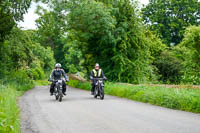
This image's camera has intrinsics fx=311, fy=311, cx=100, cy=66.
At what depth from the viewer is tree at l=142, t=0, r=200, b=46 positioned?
5267 cm

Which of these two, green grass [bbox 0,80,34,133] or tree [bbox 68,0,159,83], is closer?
green grass [bbox 0,80,34,133]

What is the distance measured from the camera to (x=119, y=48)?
88.0ft

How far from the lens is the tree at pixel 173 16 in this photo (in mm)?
52669

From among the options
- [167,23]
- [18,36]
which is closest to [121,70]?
[18,36]

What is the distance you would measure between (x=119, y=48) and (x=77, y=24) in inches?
165

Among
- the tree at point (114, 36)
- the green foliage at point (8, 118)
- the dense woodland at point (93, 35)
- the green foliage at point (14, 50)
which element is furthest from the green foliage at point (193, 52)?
the green foliage at point (8, 118)

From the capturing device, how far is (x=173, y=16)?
5375 centimetres

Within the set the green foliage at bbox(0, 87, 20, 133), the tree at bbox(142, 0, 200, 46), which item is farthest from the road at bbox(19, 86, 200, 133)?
the tree at bbox(142, 0, 200, 46)

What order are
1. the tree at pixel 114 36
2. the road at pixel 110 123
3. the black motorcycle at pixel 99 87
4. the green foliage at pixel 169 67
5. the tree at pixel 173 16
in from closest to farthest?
1. the road at pixel 110 123
2. the black motorcycle at pixel 99 87
3. the tree at pixel 114 36
4. the green foliage at pixel 169 67
5. the tree at pixel 173 16

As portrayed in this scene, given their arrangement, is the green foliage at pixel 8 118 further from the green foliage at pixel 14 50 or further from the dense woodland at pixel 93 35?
the green foliage at pixel 14 50

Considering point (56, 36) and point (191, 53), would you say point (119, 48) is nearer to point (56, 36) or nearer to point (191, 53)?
point (56, 36)

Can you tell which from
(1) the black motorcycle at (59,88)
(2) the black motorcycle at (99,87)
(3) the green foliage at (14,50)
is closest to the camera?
(1) the black motorcycle at (59,88)

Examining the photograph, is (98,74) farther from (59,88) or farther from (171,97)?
(171,97)

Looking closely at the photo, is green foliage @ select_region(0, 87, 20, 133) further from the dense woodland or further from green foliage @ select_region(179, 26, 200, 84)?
green foliage @ select_region(179, 26, 200, 84)
